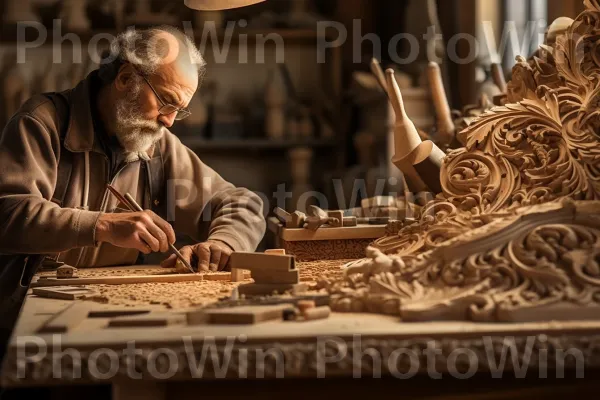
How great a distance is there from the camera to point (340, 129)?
6574 millimetres

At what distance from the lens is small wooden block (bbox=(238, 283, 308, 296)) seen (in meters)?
2.22

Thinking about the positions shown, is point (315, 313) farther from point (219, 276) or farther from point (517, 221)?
point (219, 276)

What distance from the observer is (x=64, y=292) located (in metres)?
2.43

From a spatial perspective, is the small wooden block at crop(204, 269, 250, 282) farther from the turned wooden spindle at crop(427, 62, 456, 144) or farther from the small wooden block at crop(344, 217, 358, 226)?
the turned wooden spindle at crop(427, 62, 456, 144)

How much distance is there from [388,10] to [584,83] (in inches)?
178

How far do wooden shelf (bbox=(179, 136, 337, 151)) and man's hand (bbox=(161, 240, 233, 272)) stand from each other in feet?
10.9

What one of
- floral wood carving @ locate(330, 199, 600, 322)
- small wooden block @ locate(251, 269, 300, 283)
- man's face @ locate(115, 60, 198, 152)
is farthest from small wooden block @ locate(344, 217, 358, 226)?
floral wood carving @ locate(330, 199, 600, 322)

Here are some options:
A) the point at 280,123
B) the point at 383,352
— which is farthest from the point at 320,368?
the point at 280,123

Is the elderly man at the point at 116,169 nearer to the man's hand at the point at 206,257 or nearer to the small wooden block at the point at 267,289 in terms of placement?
the man's hand at the point at 206,257

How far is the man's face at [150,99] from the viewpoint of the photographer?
10.7 feet

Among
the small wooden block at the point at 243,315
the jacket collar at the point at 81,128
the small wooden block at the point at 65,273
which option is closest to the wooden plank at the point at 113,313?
the small wooden block at the point at 243,315

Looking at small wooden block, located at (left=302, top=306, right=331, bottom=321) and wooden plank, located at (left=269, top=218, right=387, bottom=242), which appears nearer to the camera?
small wooden block, located at (left=302, top=306, right=331, bottom=321)

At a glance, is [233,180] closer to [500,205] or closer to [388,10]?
[388,10]

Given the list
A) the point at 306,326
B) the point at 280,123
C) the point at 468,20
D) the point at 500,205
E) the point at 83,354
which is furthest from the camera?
the point at 280,123
